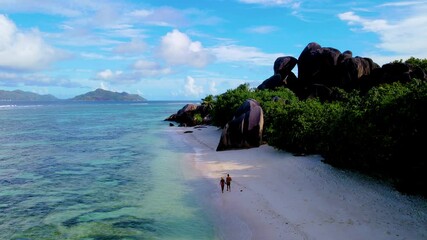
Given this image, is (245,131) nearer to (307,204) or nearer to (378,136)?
(378,136)

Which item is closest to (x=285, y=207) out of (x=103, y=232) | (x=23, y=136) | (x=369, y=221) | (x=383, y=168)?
(x=369, y=221)

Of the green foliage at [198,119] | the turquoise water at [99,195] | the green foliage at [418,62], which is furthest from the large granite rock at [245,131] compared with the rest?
the green foliage at [198,119]

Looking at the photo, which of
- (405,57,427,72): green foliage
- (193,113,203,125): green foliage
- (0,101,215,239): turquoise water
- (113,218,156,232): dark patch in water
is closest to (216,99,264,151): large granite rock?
(0,101,215,239): turquoise water

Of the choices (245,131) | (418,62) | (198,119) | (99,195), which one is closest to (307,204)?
(99,195)

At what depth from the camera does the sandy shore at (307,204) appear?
17.2 meters

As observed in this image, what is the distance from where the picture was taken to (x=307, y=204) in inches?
819

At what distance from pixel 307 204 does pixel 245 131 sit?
59.6 feet

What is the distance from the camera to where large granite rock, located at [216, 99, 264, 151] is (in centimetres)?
3819

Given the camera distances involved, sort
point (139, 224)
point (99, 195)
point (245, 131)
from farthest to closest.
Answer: point (245, 131), point (99, 195), point (139, 224)

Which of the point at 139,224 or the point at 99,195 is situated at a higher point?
the point at 99,195

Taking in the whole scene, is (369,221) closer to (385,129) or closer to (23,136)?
(385,129)

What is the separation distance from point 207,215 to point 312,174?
9.43 meters

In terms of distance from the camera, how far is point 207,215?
20500 mm

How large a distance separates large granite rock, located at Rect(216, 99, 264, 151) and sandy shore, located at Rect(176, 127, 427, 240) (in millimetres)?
7418
